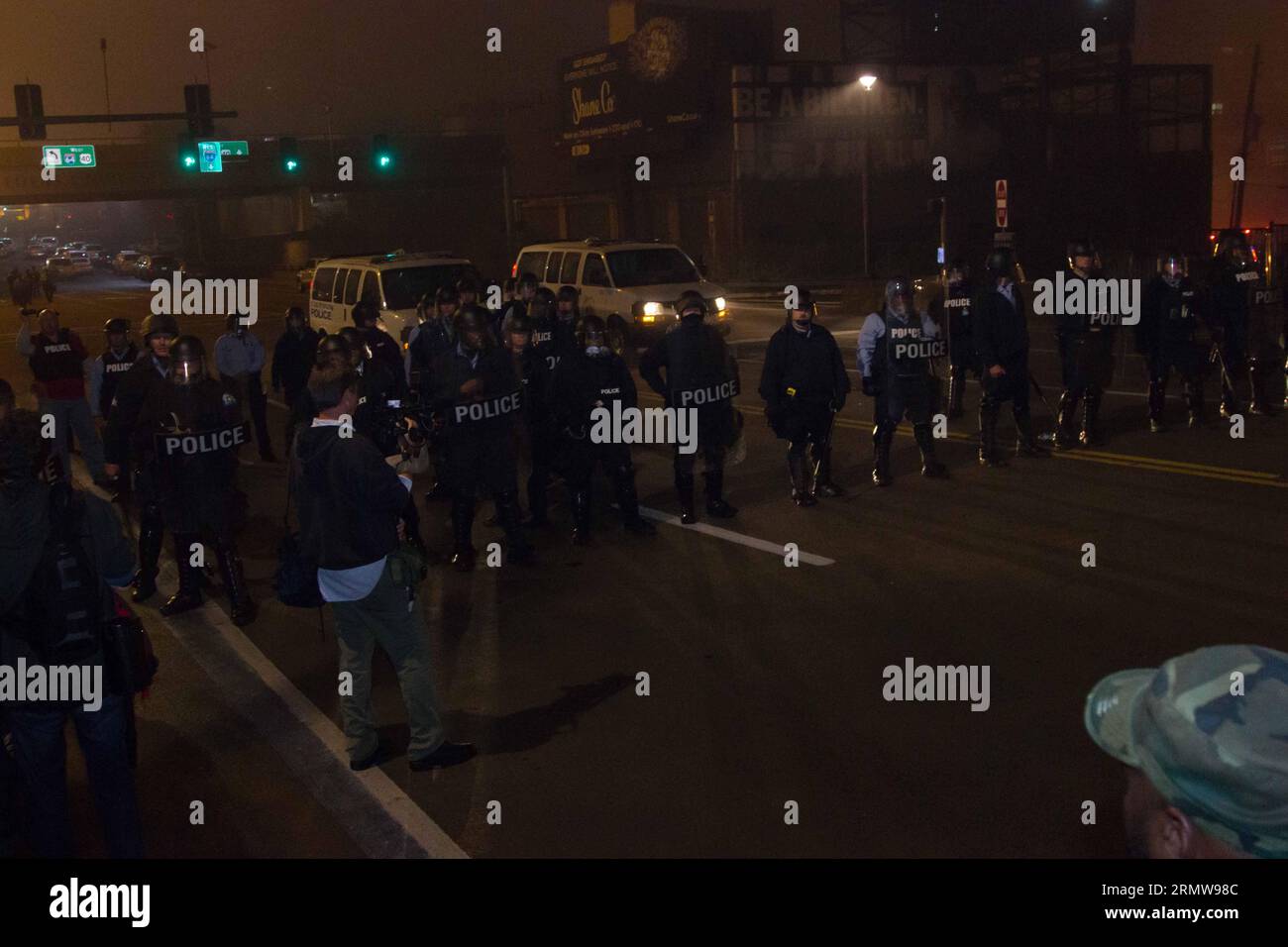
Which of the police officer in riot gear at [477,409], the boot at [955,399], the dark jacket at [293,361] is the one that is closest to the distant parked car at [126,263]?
the dark jacket at [293,361]

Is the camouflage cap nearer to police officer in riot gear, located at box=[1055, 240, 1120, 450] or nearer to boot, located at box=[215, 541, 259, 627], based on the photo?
boot, located at box=[215, 541, 259, 627]

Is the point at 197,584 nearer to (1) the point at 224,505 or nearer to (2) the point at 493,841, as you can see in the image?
(1) the point at 224,505

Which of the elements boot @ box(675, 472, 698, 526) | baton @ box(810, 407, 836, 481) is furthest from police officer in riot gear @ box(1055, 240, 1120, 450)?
boot @ box(675, 472, 698, 526)

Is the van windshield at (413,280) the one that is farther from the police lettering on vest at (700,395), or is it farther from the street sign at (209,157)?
the street sign at (209,157)

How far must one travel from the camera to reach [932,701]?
6703 millimetres

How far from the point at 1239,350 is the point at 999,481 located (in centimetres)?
432

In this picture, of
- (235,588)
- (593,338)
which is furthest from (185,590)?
(593,338)

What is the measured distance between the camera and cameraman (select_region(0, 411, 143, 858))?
4.55m

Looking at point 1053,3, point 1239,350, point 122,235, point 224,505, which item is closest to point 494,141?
point 1053,3

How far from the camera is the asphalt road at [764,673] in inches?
215

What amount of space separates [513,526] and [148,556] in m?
2.63

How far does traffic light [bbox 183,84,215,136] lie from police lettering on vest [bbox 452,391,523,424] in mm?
21420

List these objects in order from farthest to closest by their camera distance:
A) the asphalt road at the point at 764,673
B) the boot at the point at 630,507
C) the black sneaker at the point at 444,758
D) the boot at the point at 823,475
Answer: the boot at the point at 823,475 < the boot at the point at 630,507 < the black sneaker at the point at 444,758 < the asphalt road at the point at 764,673

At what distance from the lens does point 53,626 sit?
4.56 meters
